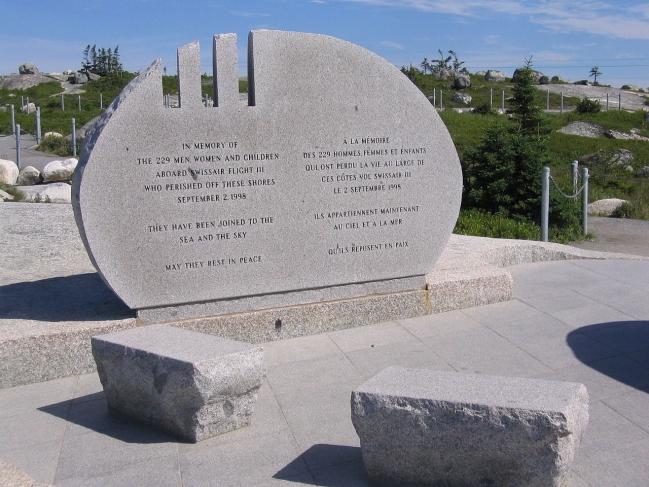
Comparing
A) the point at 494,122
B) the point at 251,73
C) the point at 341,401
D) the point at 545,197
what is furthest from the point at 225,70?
the point at 494,122

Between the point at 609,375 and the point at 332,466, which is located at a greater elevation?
the point at 609,375

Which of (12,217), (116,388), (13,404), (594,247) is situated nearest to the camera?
(116,388)

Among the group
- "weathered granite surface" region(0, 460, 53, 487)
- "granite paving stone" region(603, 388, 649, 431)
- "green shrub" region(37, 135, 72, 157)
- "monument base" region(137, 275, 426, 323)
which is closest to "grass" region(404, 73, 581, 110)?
"green shrub" region(37, 135, 72, 157)

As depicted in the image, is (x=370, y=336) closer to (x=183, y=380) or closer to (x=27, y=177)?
(x=183, y=380)

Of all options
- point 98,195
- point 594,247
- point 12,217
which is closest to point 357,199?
point 98,195

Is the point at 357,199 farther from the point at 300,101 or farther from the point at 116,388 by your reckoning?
the point at 116,388

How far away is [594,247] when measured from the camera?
469 inches

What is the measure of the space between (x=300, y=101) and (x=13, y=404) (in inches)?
127

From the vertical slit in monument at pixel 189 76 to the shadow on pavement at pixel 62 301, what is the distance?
1812 mm

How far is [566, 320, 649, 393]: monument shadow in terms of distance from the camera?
484 centimetres

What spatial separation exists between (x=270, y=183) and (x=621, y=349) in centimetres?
→ 323

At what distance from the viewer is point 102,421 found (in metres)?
4.26

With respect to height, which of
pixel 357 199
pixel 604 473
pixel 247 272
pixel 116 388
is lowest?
pixel 604 473

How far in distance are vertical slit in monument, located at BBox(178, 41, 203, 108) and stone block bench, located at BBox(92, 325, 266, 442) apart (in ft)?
6.45
